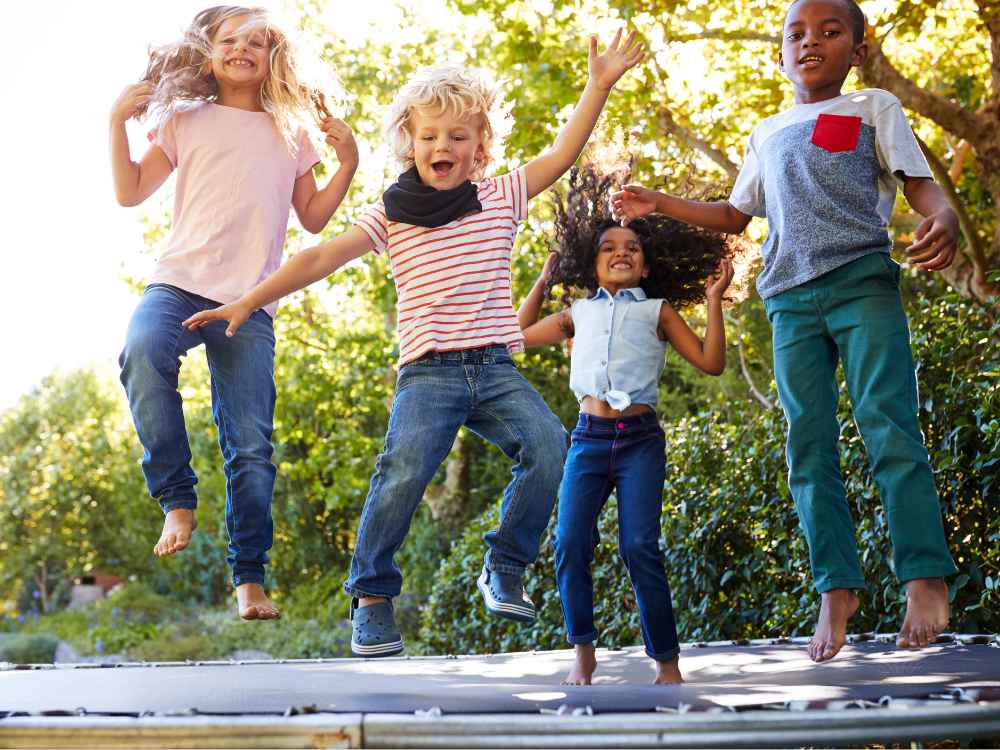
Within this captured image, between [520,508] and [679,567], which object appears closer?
[520,508]

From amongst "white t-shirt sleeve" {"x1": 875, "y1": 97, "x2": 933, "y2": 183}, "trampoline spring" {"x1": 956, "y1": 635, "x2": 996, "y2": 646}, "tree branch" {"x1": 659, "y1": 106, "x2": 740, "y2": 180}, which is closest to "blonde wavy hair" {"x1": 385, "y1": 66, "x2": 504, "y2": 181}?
"white t-shirt sleeve" {"x1": 875, "y1": 97, "x2": 933, "y2": 183}

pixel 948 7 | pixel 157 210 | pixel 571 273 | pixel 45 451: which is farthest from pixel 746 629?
pixel 45 451

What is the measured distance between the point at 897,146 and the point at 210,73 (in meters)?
2.12

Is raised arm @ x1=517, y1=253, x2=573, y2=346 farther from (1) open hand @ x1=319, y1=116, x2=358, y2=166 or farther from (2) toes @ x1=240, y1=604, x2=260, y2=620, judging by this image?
(2) toes @ x1=240, y1=604, x2=260, y2=620

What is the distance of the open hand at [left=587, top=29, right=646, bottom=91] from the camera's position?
3158mm

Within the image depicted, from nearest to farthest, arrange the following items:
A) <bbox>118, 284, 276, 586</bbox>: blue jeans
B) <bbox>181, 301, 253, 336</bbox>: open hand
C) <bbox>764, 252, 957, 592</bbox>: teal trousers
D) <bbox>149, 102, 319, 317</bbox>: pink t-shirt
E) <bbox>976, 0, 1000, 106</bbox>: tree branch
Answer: <bbox>764, 252, 957, 592</bbox>: teal trousers → <bbox>181, 301, 253, 336</bbox>: open hand → <bbox>118, 284, 276, 586</bbox>: blue jeans → <bbox>149, 102, 319, 317</bbox>: pink t-shirt → <bbox>976, 0, 1000, 106</bbox>: tree branch

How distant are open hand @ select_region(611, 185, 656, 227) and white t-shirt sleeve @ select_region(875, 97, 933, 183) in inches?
25.0

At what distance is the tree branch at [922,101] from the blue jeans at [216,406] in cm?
351

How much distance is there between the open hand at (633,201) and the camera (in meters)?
3.20

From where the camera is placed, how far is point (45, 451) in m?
15.6

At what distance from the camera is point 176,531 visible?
3195mm

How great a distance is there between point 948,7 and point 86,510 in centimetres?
1207

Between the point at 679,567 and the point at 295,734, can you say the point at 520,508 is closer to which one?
the point at 295,734

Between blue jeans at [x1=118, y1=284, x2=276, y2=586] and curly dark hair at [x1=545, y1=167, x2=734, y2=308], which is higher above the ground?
curly dark hair at [x1=545, y1=167, x2=734, y2=308]
